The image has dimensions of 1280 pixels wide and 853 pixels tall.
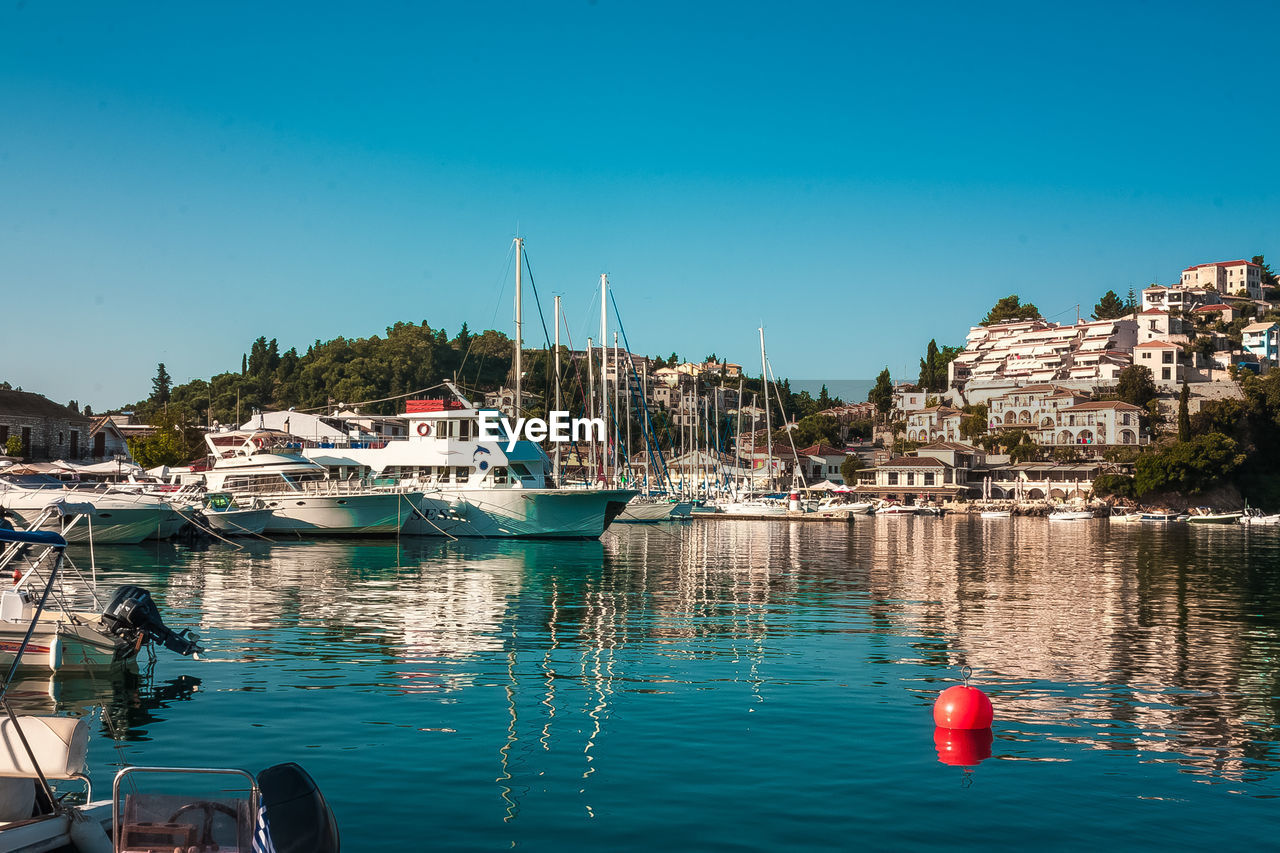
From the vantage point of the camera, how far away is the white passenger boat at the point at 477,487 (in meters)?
46.9

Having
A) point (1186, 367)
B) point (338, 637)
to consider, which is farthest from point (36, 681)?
point (1186, 367)

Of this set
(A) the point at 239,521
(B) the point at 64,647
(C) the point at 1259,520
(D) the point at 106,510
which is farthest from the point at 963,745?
(C) the point at 1259,520

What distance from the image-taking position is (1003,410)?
13400 centimetres

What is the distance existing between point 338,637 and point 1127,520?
304ft

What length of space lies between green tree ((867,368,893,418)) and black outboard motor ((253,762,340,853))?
511 feet

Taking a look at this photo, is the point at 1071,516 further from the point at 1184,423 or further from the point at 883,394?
the point at 883,394

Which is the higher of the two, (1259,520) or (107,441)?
(107,441)

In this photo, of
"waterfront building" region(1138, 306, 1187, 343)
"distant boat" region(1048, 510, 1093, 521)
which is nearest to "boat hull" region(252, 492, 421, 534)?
"distant boat" region(1048, 510, 1093, 521)

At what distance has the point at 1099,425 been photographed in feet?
392

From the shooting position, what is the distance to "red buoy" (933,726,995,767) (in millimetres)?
12086

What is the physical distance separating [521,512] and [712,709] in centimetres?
3319

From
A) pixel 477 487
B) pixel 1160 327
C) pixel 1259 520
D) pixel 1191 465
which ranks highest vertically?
pixel 1160 327

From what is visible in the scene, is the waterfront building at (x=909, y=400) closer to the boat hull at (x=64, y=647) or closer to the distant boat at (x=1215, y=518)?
the distant boat at (x=1215, y=518)

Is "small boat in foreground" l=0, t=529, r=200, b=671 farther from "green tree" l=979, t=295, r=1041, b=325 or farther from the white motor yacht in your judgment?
"green tree" l=979, t=295, r=1041, b=325
